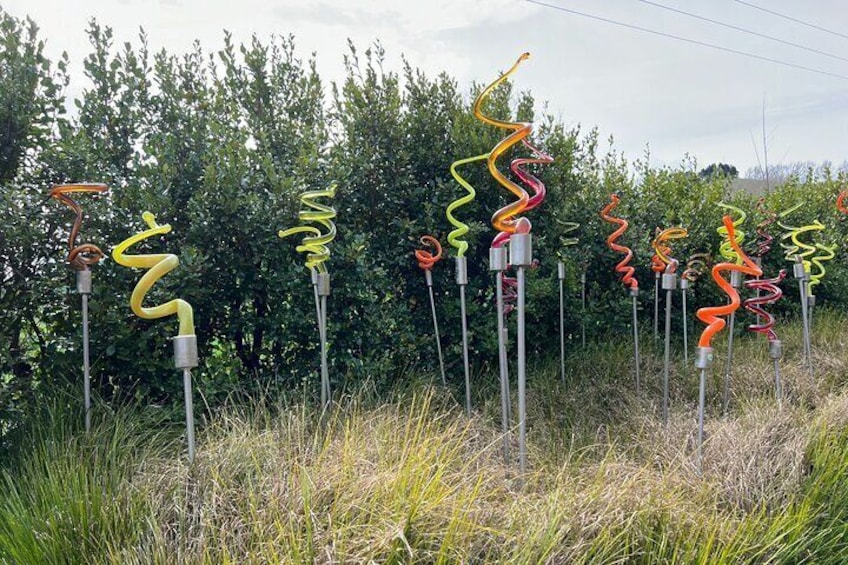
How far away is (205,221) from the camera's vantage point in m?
3.87

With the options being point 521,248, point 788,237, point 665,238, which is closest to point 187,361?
point 521,248

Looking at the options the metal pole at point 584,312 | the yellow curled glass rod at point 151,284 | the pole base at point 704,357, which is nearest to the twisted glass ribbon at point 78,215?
the yellow curled glass rod at point 151,284

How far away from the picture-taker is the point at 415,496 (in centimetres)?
227

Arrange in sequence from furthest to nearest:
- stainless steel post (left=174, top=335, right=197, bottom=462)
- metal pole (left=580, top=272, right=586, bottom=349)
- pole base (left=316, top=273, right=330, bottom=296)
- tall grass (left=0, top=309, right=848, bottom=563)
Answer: metal pole (left=580, top=272, right=586, bottom=349) < pole base (left=316, top=273, right=330, bottom=296) < stainless steel post (left=174, top=335, right=197, bottom=462) < tall grass (left=0, top=309, right=848, bottom=563)

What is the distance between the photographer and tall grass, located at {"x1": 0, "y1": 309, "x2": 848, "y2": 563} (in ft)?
7.03

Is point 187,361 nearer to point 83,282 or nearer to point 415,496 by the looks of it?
point 83,282

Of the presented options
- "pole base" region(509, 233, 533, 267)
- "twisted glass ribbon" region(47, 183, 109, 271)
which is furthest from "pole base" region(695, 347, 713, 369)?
"twisted glass ribbon" region(47, 183, 109, 271)

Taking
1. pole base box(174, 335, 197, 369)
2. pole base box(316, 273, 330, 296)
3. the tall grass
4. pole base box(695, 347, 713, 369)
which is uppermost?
pole base box(316, 273, 330, 296)

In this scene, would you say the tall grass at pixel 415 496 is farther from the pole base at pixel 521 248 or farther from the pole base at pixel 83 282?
the pole base at pixel 521 248

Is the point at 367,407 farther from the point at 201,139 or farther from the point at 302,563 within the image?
the point at 201,139

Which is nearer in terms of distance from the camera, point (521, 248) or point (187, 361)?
point (187, 361)

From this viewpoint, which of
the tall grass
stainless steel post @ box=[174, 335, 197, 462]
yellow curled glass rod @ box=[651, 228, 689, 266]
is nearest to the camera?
the tall grass

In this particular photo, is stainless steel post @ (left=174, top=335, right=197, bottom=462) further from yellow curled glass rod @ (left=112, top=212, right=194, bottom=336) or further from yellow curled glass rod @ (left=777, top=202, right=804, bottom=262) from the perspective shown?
yellow curled glass rod @ (left=777, top=202, right=804, bottom=262)

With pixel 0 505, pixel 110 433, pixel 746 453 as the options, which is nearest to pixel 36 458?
pixel 0 505
